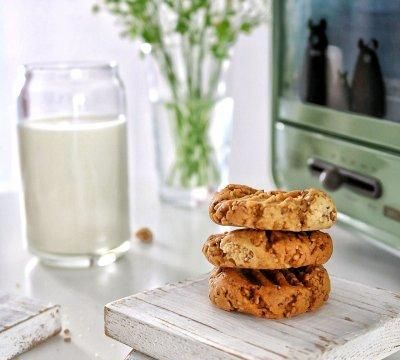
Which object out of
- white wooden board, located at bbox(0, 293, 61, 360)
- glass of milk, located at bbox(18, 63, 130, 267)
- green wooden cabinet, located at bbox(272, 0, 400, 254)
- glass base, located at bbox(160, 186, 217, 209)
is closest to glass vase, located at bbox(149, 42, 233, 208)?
glass base, located at bbox(160, 186, 217, 209)

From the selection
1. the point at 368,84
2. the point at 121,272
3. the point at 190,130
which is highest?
the point at 368,84

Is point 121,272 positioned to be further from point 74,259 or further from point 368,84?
point 368,84

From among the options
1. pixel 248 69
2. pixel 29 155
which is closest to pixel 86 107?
pixel 29 155

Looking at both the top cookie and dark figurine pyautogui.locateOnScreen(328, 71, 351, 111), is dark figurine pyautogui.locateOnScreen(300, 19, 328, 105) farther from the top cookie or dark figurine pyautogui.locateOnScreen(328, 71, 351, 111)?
the top cookie

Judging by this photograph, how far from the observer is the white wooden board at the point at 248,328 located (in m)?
0.64

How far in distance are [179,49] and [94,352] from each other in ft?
2.10

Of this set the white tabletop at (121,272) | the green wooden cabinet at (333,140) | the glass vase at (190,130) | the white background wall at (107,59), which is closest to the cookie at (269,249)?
the white tabletop at (121,272)

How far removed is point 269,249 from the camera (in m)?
0.69

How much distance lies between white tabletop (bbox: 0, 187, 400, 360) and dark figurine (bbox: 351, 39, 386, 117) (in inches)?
6.3

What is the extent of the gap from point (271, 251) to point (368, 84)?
1.22 ft

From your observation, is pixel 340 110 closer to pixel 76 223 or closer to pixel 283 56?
pixel 283 56

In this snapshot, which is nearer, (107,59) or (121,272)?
(121,272)

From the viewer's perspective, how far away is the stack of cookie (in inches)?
26.8

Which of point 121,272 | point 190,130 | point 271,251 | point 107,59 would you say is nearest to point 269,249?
point 271,251
